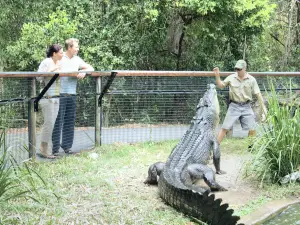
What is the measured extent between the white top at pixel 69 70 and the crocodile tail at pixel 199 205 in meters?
2.41

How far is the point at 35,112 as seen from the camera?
17.5 ft

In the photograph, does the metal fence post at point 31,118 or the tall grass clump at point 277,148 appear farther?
the metal fence post at point 31,118

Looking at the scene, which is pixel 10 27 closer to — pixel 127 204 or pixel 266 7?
pixel 266 7

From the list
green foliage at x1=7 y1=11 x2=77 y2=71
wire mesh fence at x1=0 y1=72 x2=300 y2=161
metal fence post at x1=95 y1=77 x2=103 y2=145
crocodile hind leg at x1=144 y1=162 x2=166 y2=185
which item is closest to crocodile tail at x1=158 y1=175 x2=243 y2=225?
crocodile hind leg at x1=144 y1=162 x2=166 y2=185

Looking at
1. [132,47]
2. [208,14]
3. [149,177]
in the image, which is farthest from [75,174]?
[208,14]

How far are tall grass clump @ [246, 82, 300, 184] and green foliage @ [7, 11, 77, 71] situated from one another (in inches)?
257

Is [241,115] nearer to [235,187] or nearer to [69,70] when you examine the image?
[235,187]

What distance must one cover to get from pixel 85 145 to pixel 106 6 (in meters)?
5.92

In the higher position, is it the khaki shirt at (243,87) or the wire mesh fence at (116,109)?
the khaki shirt at (243,87)

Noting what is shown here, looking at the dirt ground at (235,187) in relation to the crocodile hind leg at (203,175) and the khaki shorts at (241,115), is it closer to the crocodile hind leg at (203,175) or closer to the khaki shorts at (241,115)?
the crocodile hind leg at (203,175)

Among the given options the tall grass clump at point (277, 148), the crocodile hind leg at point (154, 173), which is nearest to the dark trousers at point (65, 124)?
the crocodile hind leg at point (154, 173)

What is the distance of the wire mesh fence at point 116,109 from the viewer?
544 cm

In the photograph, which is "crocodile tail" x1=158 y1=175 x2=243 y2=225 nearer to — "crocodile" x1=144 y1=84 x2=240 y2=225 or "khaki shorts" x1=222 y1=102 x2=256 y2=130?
"crocodile" x1=144 y1=84 x2=240 y2=225

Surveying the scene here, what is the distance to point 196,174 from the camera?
14.8ft
